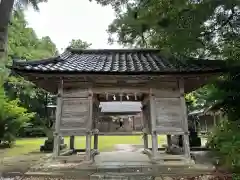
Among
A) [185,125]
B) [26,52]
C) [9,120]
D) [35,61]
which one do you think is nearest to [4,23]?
[35,61]

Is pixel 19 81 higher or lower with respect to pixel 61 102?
higher

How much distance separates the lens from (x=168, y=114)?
6891 millimetres

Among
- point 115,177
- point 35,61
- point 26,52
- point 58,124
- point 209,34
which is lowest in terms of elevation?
point 115,177

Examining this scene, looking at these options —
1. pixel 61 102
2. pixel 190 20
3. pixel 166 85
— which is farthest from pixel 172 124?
pixel 61 102

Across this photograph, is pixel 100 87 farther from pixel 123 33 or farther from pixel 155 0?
pixel 123 33

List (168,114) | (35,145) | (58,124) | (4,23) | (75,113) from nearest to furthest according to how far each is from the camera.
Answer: (4,23) → (58,124) → (75,113) → (168,114) → (35,145)

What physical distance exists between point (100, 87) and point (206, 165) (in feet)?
13.2

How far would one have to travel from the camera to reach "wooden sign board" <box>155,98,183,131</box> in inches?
268

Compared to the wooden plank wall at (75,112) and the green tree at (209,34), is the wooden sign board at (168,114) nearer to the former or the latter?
the green tree at (209,34)

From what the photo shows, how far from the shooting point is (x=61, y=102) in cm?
679

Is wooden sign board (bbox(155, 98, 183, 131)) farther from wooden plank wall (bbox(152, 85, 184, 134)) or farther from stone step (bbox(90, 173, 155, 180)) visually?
stone step (bbox(90, 173, 155, 180))

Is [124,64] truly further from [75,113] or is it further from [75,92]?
[75,113]

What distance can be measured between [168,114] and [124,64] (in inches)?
87.4

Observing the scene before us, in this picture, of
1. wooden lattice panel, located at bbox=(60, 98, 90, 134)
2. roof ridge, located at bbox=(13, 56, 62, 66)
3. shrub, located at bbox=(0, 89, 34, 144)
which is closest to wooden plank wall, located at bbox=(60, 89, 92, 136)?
→ wooden lattice panel, located at bbox=(60, 98, 90, 134)
